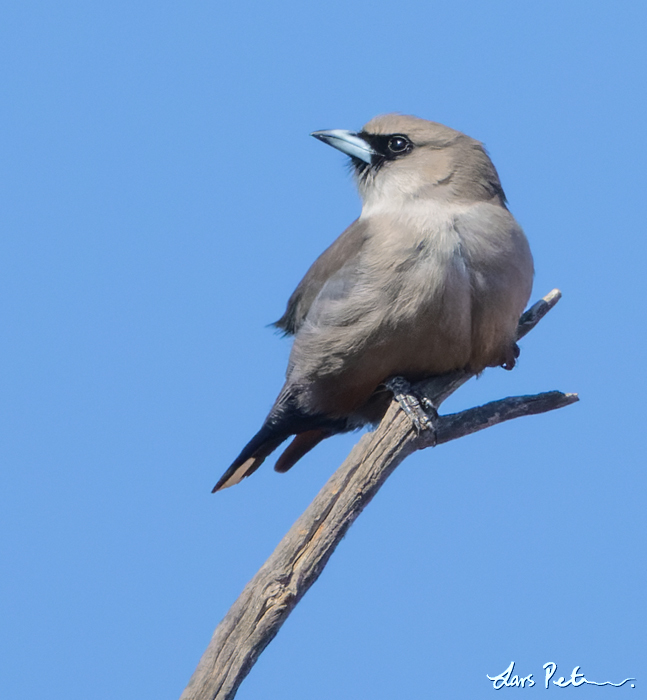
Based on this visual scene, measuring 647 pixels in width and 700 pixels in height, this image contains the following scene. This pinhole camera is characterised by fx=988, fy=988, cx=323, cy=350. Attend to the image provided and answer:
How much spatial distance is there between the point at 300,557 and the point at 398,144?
2.80 meters

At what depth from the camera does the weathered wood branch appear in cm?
511

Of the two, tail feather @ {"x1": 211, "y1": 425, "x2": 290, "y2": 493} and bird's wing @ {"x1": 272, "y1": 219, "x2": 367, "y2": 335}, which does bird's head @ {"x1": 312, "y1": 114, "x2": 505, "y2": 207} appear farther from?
tail feather @ {"x1": 211, "y1": 425, "x2": 290, "y2": 493}

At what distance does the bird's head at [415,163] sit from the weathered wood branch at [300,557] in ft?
4.62

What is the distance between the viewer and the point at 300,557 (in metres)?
5.29

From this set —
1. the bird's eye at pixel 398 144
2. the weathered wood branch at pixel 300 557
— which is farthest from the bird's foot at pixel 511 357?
the bird's eye at pixel 398 144

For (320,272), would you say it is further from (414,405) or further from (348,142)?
(414,405)

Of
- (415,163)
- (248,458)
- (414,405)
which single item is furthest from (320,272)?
(248,458)

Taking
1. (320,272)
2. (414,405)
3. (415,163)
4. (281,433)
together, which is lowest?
(414,405)

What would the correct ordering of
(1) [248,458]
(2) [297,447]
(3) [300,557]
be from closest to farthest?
(3) [300,557] → (1) [248,458] → (2) [297,447]

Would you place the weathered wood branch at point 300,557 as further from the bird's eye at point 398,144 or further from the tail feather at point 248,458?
the bird's eye at point 398,144

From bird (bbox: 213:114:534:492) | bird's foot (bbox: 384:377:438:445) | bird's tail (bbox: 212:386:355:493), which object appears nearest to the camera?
bird's foot (bbox: 384:377:438:445)

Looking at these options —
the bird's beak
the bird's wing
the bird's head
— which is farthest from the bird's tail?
the bird's beak

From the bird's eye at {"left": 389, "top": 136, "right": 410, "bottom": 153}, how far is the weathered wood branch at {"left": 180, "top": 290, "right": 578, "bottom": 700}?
1.74 m

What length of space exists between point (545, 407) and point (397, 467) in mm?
1083
